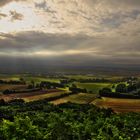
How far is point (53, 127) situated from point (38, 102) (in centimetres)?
8118

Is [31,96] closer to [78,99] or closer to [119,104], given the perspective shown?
[78,99]

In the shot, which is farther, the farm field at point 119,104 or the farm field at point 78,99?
the farm field at point 78,99

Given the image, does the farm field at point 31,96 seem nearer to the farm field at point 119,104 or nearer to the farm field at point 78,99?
the farm field at point 78,99

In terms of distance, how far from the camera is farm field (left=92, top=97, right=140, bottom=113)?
15162cm

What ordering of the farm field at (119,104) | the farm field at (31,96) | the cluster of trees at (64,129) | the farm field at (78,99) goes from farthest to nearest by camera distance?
the farm field at (31,96) → the farm field at (78,99) → the farm field at (119,104) → the cluster of trees at (64,129)

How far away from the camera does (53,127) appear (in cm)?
8438

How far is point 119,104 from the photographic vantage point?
164375mm

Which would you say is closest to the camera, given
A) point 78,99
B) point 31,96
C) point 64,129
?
point 64,129

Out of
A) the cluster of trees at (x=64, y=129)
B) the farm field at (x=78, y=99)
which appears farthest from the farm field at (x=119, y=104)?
the cluster of trees at (x=64, y=129)

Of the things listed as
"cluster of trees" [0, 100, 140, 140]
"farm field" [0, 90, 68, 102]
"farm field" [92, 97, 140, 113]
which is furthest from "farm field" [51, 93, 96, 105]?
"cluster of trees" [0, 100, 140, 140]

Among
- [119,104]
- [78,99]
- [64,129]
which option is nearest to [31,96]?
[78,99]

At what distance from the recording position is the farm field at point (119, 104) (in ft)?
497

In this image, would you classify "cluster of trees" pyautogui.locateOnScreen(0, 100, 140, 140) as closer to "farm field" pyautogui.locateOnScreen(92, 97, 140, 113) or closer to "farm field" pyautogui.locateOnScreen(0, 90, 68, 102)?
"farm field" pyautogui.locateOnScreen(92, 97, 140, 113)

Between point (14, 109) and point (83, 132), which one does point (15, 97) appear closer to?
point (14, 109)
